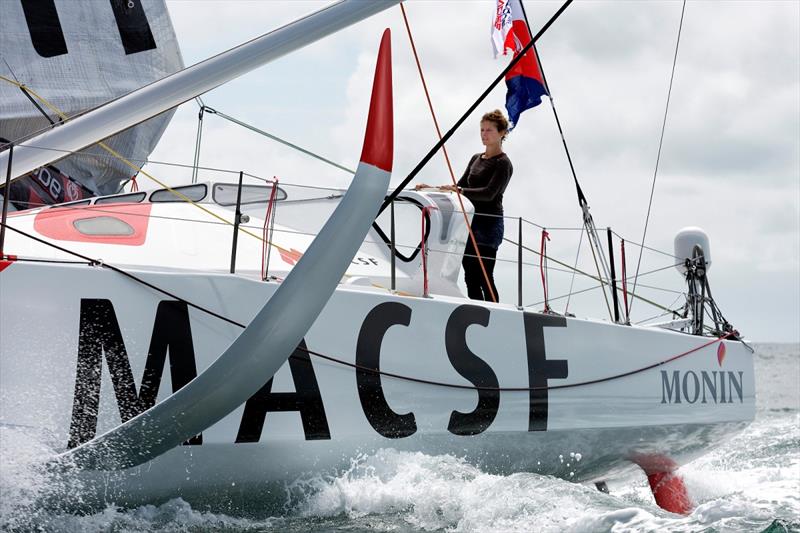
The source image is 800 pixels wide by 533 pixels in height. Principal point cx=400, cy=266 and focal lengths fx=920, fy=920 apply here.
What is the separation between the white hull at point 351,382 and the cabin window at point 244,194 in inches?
50.1

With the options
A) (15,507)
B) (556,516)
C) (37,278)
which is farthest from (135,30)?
(556,516)

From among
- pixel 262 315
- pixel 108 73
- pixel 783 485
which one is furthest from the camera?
A: pixel 108 73

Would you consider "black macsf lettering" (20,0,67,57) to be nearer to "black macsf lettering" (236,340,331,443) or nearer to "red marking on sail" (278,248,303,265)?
"red marking on sail" (278,248,303,265)

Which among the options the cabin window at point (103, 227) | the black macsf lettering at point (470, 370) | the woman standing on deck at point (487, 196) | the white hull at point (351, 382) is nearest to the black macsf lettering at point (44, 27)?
the cabin window at point (103, 227)

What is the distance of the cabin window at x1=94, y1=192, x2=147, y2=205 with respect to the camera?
5543mm

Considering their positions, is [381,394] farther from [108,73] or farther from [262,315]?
[108,73]

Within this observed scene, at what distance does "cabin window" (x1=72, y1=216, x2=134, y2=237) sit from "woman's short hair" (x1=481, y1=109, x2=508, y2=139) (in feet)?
7.67

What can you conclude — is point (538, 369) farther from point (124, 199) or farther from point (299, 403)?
point (124, 199)

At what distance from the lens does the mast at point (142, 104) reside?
3.86 meters

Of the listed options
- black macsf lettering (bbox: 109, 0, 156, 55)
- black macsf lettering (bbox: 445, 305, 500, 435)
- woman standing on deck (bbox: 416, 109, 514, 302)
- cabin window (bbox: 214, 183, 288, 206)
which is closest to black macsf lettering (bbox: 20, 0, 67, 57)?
black macsf lettering (bbox: 109, 0, 156, 55)

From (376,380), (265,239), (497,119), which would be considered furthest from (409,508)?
(497,119)

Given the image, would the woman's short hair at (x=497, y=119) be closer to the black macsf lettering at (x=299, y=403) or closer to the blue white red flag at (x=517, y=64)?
the blue white red flag at (x=517, y=64)

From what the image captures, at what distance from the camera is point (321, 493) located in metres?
4.20

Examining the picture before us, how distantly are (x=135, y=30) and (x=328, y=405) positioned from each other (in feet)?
16.2
